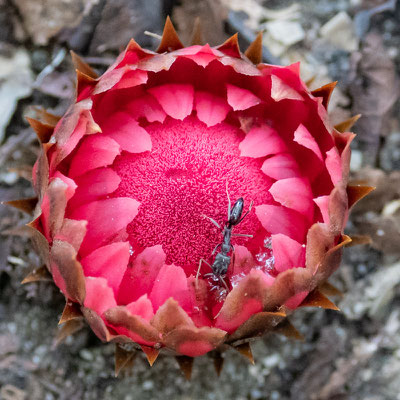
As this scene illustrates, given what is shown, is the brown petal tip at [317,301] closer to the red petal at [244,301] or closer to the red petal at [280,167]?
the red petal at [244,301]

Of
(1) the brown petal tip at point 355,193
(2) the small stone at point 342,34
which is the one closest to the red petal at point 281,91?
(1) the brown petal tip at point 355,193

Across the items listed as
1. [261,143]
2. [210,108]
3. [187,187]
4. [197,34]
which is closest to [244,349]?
[187,187]

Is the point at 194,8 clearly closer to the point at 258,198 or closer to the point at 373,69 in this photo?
the point at 373,69

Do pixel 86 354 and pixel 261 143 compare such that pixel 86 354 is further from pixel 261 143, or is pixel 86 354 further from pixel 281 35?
pixel 281 35

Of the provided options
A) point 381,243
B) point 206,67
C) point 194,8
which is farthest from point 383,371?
point 194,8

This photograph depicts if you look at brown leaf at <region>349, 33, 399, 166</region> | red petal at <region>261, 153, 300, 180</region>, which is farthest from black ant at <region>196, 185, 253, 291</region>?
brown leaf at <region>349, 33, 399, 166</region>

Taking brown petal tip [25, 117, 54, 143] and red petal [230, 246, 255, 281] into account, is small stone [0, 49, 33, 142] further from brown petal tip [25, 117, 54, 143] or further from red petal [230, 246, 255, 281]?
red petal [230, 246, 255, 281]
